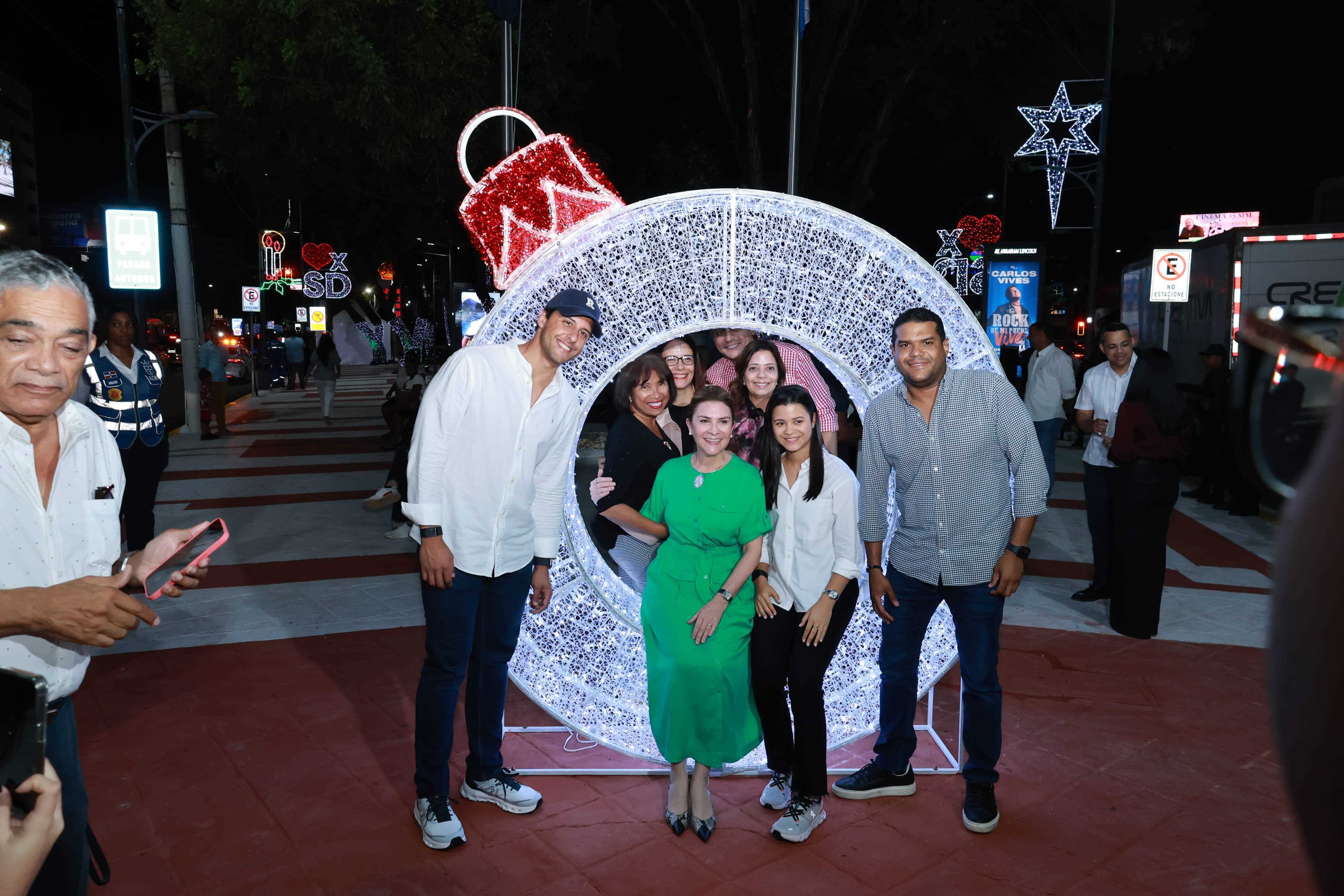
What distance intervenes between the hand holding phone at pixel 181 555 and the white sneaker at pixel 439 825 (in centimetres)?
171

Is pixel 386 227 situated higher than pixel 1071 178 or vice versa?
pixel 1071 178

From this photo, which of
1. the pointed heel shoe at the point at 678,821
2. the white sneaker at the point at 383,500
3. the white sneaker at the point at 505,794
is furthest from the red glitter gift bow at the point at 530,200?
the white sneaker at the point at 383,500

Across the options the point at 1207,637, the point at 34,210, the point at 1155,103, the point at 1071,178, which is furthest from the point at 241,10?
the point at 34,210

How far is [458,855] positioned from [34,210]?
90.5 metres

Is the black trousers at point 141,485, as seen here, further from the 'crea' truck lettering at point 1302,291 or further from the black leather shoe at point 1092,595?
the 'crea' truck lettering at point 1302,291

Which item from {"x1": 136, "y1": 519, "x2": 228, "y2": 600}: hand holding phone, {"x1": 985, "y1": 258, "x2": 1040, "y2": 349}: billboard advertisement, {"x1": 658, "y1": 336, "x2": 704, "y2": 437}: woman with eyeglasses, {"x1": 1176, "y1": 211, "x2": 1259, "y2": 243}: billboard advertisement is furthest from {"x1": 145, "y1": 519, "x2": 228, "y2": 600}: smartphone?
{"x1": 1176, "y1": 211, "x2": 1259, "y2": 243}: billboard advertisement

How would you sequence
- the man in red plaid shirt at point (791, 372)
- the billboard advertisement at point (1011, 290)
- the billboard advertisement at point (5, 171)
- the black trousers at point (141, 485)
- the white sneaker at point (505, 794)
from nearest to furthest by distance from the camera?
the white sneaker at point (505, 794), the man in red plaid shirt at point (791, 372), the black trousers at point (141, 485), the billboard advertisement at point (1011, 290), the billboard advertisement at point (5, 171)

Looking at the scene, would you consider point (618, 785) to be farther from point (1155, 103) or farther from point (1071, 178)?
point (1071, 178)

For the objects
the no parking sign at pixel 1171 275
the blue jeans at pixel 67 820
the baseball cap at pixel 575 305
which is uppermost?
the no parking sign at pixel 1171 275

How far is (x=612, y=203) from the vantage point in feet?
14.6

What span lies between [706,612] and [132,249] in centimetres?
1405

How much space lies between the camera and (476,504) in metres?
3.56

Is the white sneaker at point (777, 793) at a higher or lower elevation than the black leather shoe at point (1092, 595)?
lower

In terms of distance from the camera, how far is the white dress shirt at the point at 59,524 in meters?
1.98
